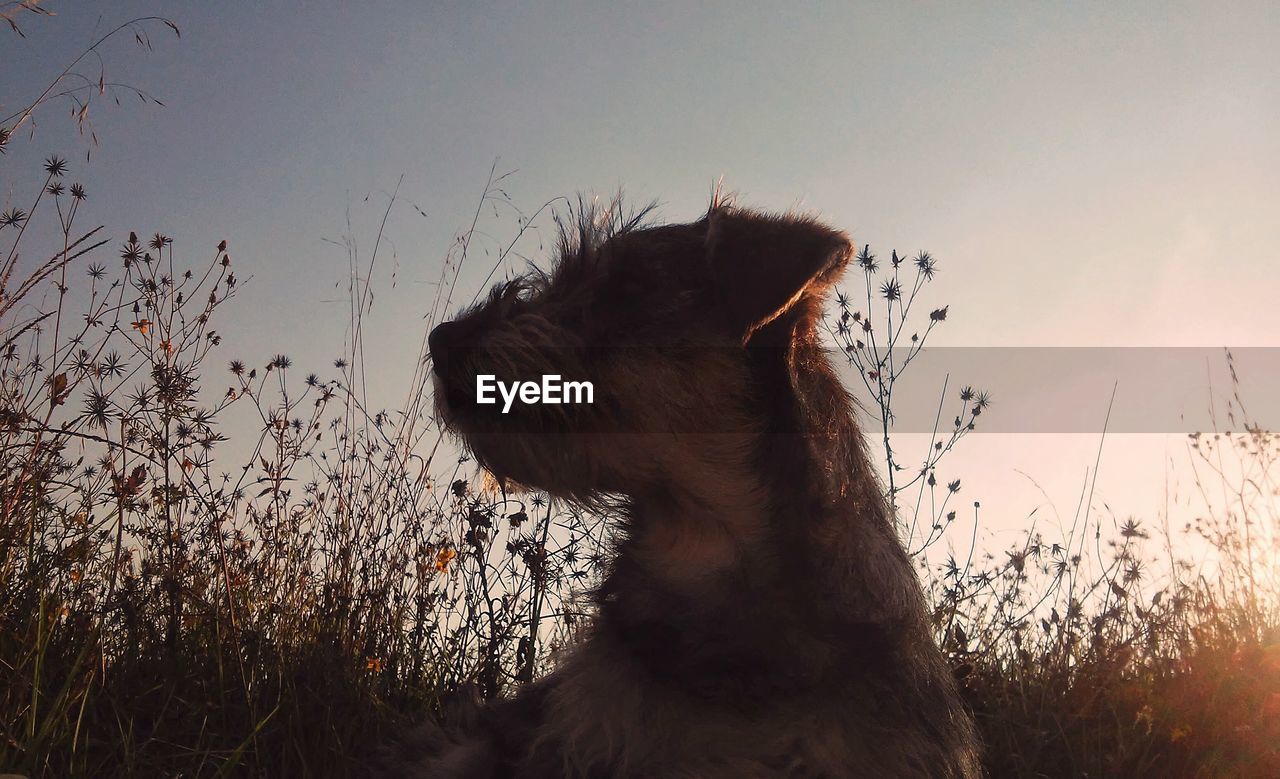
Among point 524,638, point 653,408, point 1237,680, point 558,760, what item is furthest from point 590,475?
point 1237,680

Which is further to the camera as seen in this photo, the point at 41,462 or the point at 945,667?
the point at 41,462

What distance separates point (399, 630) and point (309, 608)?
0.42 meters

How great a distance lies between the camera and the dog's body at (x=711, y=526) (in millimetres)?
2625

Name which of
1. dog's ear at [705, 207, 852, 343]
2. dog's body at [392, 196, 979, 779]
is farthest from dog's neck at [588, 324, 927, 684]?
dog's ear at [705, 207, 852, 343]

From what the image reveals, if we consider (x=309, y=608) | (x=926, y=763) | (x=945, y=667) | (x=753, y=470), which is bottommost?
(x=926, y=763)

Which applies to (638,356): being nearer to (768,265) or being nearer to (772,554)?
(768,265)

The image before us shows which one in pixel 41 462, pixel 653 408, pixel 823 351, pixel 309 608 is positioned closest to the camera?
pixel 653 408

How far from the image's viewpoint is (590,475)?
10.0 feet

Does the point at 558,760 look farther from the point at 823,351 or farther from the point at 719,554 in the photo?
the point at 823,351

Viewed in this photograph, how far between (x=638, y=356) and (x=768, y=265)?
1.62ft

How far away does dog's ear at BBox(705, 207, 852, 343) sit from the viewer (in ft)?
9.19

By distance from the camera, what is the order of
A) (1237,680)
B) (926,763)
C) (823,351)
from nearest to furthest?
(926,763)
(823,351)
(1237,680)

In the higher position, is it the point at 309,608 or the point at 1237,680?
the point at 309,608

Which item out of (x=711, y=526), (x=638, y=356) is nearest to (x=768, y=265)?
(x=638, y=356)
